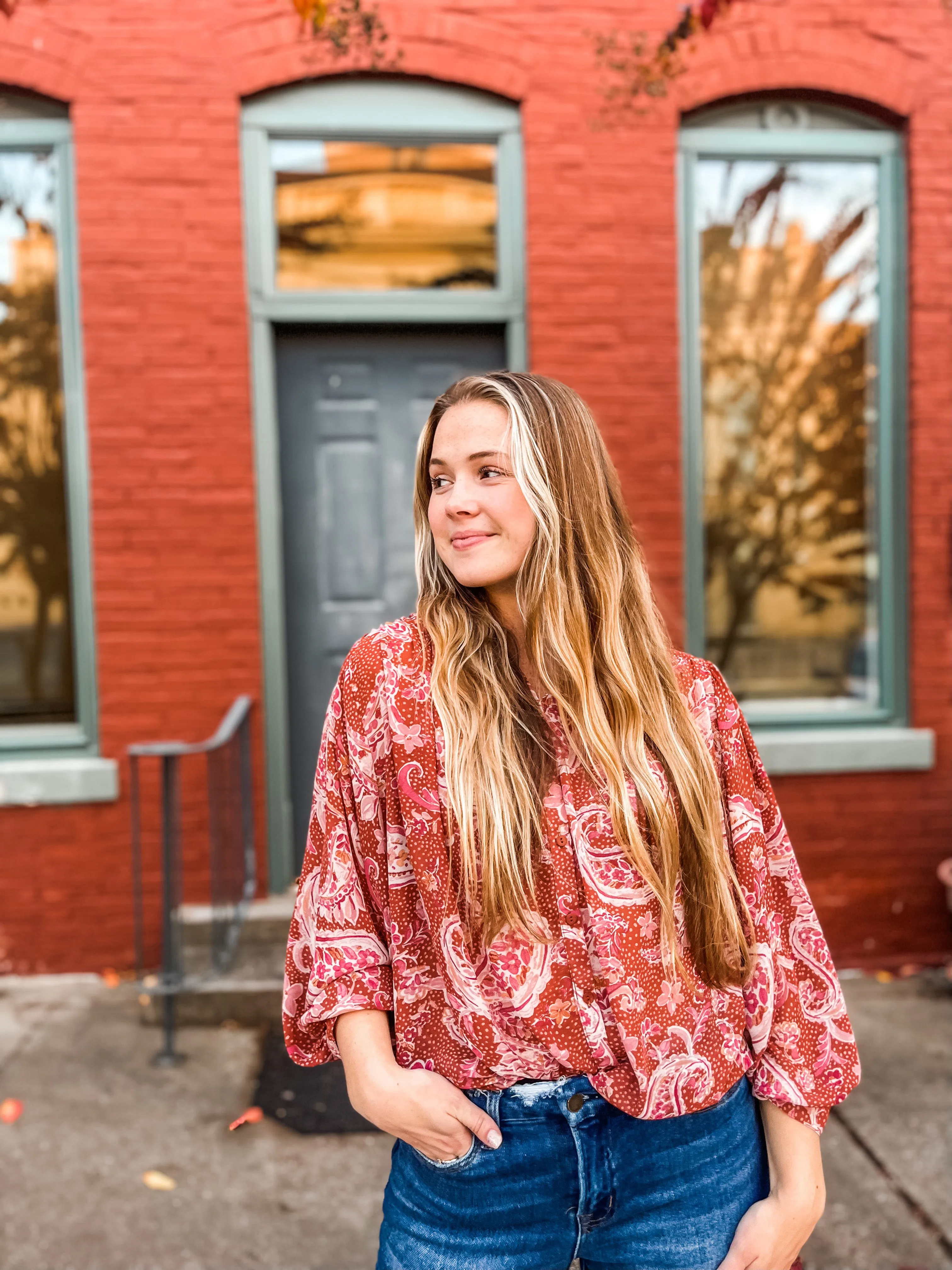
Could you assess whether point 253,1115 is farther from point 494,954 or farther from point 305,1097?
point 494,954

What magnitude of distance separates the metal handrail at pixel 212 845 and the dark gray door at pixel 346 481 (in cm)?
32

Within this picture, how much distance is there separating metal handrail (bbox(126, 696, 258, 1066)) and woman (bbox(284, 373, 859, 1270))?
2503mm

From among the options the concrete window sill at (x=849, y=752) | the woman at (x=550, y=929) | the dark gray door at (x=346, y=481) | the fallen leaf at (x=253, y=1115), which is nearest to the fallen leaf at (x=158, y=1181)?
the fallen leaf at (x=253, y=1115)

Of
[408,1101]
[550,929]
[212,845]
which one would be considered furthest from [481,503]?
[212,845]

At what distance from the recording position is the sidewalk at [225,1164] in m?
2.82

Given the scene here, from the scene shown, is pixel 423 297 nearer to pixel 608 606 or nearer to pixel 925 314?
pixel 925 314

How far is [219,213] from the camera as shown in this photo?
4.38 metres

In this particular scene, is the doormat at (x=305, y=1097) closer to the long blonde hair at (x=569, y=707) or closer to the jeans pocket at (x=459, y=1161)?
the jeans pocket at (x=459, y=1161)

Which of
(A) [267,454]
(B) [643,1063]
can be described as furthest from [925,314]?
(B) [643,1063]

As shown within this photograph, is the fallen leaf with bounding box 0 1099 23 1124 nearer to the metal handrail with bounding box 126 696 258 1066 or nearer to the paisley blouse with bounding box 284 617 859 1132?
the metal handrail with bounding box 126 696 258 1066

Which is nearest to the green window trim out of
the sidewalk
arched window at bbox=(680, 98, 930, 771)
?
arched window at bbox=(680, 98, 930, 771)

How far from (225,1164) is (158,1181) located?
0.65 ft

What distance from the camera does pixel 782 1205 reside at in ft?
4.51

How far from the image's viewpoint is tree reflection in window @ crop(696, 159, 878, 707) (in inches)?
188
